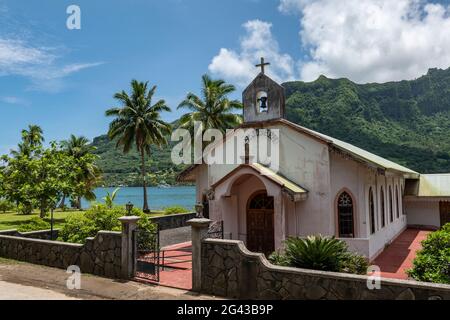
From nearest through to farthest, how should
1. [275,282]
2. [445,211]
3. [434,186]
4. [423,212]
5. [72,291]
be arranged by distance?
[275,282], [72,291], [445,211], [423,212], [434,186]

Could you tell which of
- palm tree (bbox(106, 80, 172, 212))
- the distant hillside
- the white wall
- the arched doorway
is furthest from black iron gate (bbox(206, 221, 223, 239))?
the distant hillside

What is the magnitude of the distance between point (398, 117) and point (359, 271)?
110267 mm

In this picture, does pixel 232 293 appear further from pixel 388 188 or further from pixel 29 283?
pixel 388 188

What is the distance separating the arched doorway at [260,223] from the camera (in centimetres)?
1659

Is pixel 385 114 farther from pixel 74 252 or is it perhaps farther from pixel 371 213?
pixel 74 252

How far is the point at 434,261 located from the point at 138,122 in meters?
36.9

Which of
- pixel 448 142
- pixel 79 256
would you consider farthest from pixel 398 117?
pixel 79 256

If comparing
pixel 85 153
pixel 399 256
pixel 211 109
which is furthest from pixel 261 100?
pixel 85 153

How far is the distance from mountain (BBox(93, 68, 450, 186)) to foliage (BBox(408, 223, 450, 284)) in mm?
60573

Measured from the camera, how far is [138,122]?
1682 inches

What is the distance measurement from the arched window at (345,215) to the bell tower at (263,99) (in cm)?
454

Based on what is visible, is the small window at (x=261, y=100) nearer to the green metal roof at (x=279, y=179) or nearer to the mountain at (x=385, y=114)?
the green metal roof at (x=279, y=179)

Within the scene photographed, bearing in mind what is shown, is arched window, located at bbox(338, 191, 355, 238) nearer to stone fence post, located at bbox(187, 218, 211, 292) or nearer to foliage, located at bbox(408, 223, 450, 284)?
foliage, located at bbox(408, 223, 450, 284)

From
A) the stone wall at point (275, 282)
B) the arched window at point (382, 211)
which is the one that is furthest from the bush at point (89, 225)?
the arched window at point (382, 211)
